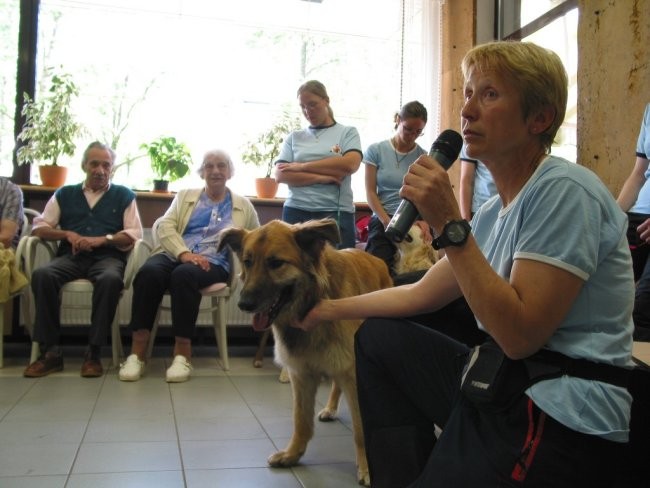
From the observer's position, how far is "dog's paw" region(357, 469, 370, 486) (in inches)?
75.5

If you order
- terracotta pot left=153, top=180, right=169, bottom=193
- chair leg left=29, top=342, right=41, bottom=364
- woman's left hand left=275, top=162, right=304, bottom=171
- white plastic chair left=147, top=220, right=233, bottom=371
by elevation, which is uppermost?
woman's left hand left=275, top=162, right=304, bottom=171

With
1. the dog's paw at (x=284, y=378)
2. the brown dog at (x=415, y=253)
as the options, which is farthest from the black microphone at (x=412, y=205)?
the dog's paw at (x=284, y=378)

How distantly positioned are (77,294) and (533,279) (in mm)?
3513

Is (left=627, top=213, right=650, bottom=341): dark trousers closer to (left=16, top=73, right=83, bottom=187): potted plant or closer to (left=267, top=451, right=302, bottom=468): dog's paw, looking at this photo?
(left=267, top=451, right=302, bottom=468): dog's paw

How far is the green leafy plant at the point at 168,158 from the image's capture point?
4.33 meters

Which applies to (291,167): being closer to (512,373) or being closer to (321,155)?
(321,155)

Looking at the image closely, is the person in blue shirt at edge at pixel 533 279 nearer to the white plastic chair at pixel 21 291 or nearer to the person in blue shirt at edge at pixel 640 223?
the person in blue shirt at edge at pixel 640 223

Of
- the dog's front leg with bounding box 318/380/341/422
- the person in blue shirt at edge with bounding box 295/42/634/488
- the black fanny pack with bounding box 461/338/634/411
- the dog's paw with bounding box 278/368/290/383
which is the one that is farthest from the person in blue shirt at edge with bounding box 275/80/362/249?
the black fanny pack with bounding box 461/338/634/411

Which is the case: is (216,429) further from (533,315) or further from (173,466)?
(533,315)

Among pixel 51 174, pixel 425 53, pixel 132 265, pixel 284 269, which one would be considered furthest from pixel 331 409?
pixel 425 53

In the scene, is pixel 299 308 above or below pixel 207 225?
below

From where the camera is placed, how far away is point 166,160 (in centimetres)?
434

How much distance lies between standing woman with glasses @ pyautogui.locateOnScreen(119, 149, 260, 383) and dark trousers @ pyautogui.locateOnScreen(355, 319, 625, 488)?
7.06 feet

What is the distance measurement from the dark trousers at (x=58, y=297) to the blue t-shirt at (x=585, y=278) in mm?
2885
